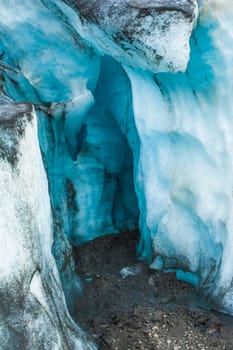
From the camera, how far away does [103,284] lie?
2.46m

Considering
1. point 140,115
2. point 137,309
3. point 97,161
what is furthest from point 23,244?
point 97,161

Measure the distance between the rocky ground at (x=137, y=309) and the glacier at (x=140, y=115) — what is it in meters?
0.07

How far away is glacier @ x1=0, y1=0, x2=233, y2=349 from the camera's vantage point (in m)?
1.93

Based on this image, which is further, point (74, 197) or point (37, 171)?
point (74, 197)

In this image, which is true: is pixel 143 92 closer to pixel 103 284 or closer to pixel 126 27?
pixel 126 27

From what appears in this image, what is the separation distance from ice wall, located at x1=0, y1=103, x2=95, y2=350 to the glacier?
80mm

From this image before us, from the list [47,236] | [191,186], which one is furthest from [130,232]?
[47,236]

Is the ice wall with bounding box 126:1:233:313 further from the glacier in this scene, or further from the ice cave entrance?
the ice cave entrance

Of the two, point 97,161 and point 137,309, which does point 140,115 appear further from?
point 137,309

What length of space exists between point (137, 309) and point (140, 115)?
0.78 metres

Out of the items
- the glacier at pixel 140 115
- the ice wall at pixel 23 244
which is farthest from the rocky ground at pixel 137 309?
the ice wall at pixel 23 244

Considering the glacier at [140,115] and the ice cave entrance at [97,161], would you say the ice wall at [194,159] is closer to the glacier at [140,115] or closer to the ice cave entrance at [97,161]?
the glacier at [140,115]

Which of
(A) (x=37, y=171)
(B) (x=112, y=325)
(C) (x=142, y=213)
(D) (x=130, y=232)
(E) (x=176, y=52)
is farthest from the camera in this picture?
(D) (x=130, y=232)

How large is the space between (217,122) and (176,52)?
45 cm
